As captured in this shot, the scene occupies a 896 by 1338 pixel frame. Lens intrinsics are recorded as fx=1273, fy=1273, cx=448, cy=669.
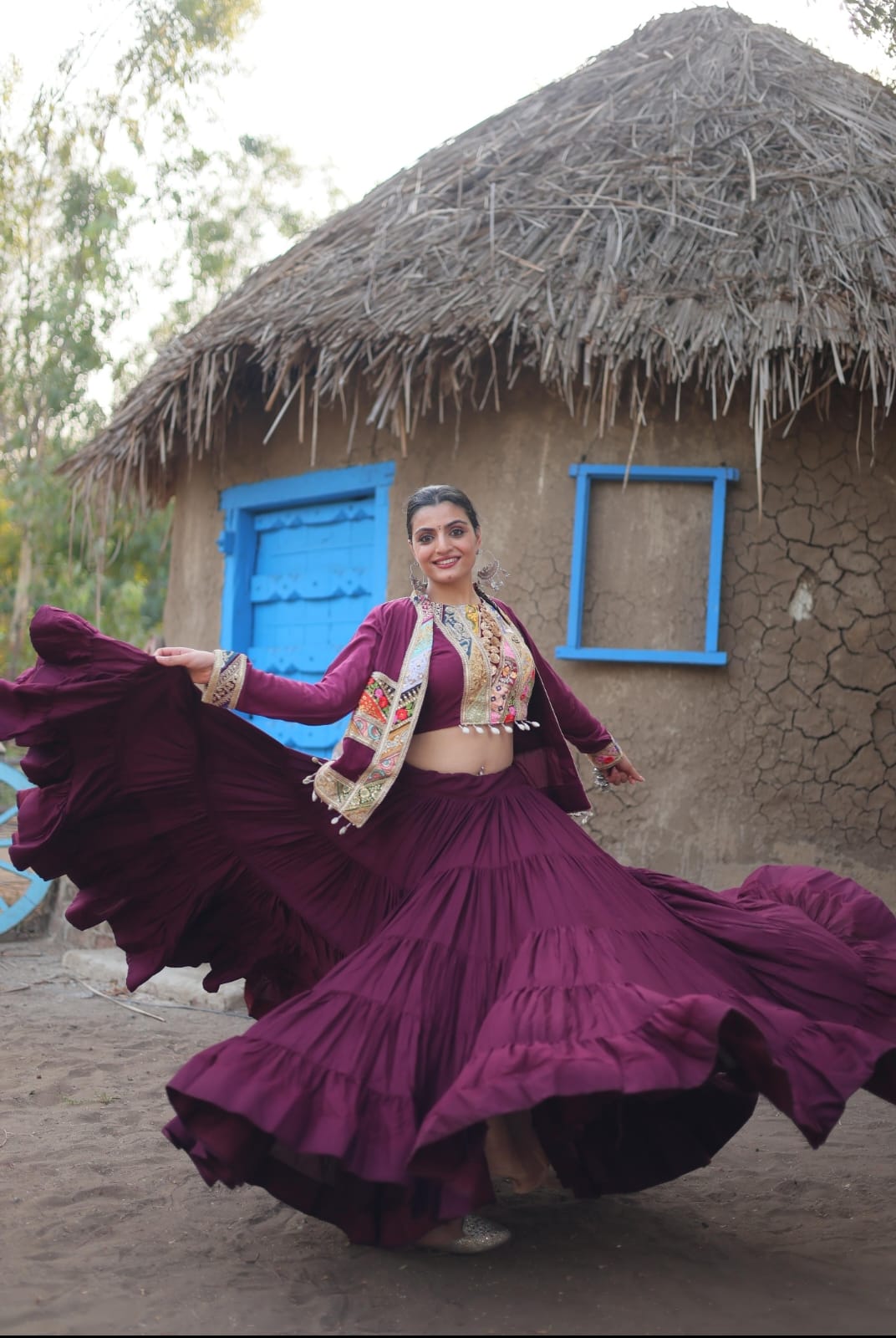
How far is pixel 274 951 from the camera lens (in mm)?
3252

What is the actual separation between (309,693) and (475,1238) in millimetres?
1266

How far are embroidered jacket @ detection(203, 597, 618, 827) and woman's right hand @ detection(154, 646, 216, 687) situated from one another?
23 millimetres

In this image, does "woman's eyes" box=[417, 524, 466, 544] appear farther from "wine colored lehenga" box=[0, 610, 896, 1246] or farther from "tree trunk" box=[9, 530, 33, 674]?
"tree trunk" box=[9, 530, 33, 674]

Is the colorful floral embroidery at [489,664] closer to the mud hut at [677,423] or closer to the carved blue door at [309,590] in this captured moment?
the mud hut at [677,423]

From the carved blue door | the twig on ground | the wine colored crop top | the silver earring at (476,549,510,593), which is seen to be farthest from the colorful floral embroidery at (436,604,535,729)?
the carved blue door

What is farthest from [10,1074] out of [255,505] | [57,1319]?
[255,505]

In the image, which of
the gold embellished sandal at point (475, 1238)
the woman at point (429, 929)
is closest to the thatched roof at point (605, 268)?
the woman at point (429, 929)

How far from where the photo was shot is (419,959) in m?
2.74

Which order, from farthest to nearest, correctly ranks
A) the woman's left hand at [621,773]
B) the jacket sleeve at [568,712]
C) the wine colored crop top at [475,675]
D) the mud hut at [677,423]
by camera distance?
1. the mud hut at [677,423]
2. the woman's left hand at [621,773]
3. the jacket sleeve at [568,712]
4. the wine colored crop top at [475,675]

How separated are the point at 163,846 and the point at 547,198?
4416 millimetres

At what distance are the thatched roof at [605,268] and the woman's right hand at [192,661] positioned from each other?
305 cm

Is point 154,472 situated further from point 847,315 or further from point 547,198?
point 847,315

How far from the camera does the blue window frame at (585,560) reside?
5695 mm

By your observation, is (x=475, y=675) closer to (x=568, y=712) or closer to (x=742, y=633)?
(x=568, y=712)
